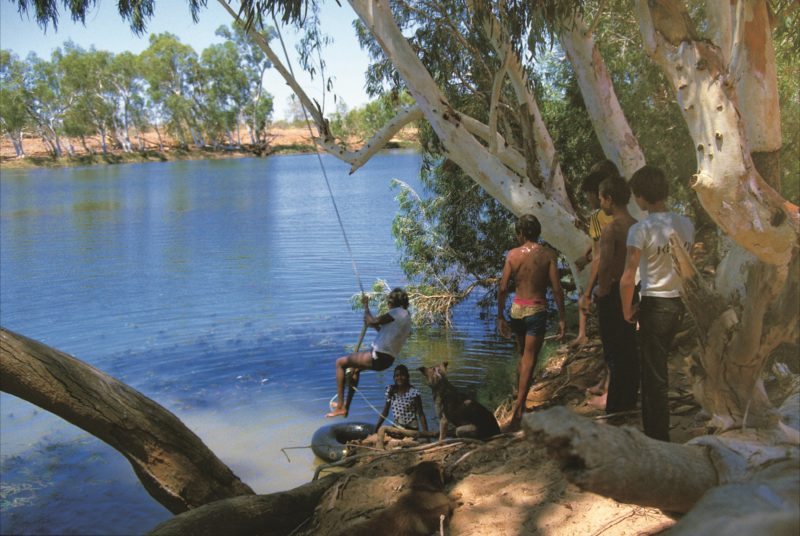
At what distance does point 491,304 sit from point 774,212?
7.32 m

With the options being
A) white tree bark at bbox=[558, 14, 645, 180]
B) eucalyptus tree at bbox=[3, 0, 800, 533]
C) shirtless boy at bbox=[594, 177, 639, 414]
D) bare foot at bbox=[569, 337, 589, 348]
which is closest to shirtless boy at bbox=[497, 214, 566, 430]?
shirtless boy at bbox=[594, 177, 639, 414]

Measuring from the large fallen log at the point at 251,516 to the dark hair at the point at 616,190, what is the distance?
2238 mm

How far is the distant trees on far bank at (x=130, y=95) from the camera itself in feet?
176

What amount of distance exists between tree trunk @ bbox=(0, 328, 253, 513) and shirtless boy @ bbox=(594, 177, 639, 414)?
2.27 metres

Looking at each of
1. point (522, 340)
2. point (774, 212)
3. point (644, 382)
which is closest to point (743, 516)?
point (644, 382)

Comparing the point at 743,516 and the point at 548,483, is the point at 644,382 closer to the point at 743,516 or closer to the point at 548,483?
the point at 548,483

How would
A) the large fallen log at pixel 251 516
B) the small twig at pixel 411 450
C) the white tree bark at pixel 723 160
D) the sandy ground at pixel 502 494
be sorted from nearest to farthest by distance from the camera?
the sandy ground at pixel 502 494
the large fallen log at pixel 251 516
the white tree bark at pixel 723 160
the small twig at pixel 411 450

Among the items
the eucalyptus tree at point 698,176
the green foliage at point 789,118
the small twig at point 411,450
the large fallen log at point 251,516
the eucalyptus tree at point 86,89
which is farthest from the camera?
the eucalyptus tree at point 86,89

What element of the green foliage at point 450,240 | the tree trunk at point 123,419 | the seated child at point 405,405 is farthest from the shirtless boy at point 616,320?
the green foliage at point 450,240

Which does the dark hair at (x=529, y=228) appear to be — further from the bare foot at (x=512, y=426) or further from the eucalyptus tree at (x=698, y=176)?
the bare foot at (x=512, y=426)

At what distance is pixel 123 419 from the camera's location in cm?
327

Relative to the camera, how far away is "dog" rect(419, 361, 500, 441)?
14.4ft

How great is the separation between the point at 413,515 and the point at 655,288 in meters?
1.57

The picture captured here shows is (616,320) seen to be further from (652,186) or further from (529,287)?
(652,186)
